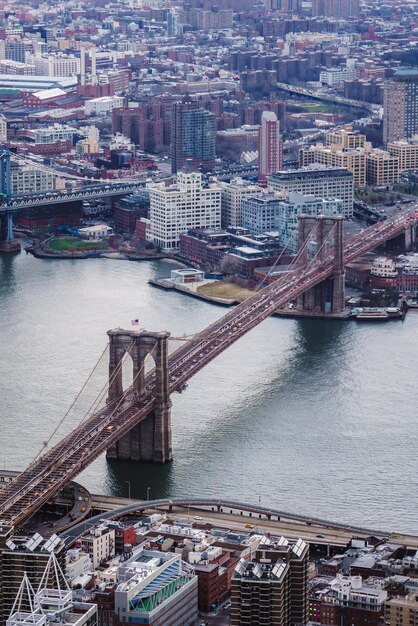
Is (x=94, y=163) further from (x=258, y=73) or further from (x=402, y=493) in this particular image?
(x=402, y=493)

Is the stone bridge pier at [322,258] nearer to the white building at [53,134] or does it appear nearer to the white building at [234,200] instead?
the white building at [234,200]

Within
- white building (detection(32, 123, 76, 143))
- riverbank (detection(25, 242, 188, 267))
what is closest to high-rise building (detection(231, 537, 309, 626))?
riverbank (detection(25, 242, 188, 267))

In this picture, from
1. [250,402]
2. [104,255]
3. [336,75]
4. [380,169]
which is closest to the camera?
[250,402]

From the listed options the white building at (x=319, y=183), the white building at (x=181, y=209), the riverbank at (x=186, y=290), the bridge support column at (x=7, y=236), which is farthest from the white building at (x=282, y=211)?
the bridge support column at (x=7, y=236)

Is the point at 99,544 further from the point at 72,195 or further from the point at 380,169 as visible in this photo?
the point at 380,169

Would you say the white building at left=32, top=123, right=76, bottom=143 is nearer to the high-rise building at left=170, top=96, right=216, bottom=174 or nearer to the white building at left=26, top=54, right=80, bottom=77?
the high-rise building at left=170, top=96, right=216, bottom=174

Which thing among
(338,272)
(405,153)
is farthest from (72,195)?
(338,272)
